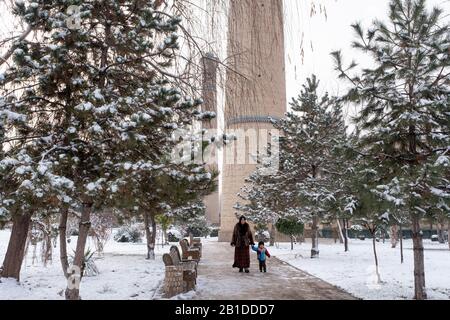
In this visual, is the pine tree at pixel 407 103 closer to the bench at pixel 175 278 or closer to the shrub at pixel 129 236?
the bench at pixel 175 278

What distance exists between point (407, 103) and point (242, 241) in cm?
739

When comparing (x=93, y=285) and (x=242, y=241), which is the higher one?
(x=242, y=241)

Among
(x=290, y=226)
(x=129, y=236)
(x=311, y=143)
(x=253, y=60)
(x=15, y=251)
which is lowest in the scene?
(x=129, y=236)

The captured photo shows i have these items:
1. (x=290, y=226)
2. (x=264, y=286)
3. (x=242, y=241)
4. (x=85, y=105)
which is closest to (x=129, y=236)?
(x=290, y=226)

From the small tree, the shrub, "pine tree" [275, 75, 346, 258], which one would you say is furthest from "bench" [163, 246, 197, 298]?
the shrub

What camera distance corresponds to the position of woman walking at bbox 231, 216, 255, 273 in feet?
44.3

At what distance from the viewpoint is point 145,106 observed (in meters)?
5.94

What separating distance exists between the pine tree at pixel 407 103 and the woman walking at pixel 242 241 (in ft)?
18.5

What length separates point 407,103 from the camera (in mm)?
8234

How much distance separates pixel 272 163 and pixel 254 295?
1621 cm

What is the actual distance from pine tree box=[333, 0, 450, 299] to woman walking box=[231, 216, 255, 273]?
5653mm

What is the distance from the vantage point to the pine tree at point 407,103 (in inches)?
308

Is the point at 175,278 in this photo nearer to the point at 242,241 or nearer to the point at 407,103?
the point at 242,241
